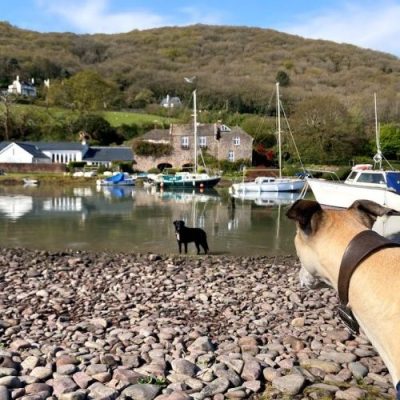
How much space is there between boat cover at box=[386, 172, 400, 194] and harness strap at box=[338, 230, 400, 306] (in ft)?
77.6

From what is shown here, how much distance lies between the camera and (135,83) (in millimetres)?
133875

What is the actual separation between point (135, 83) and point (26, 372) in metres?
132

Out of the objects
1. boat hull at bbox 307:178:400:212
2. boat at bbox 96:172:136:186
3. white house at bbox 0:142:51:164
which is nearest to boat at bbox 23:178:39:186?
boat at bbox 96:172:136:186

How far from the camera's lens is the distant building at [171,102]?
359 feet

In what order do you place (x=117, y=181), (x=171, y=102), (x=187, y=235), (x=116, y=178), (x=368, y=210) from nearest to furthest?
(x=368, y=210) < (x=187, y=235) < (x=117, y=181) < (x=116, y=178) < (x=171, y=102)

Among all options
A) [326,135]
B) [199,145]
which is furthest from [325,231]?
[199,145]

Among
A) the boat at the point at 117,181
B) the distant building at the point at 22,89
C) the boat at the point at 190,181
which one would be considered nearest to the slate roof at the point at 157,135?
the boat at the point at 117,181

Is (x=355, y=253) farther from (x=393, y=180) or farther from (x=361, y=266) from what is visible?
(x=393, y=180)

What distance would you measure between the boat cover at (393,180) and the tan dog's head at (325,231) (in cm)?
2337

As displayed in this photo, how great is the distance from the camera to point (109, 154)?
7525cm

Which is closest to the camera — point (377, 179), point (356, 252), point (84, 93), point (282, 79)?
point (356, 252)

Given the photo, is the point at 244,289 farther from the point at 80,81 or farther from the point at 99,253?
the point at 80,81

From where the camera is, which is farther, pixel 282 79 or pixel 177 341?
pixel 282 79

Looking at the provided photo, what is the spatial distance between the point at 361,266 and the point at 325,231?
11.2 inches
